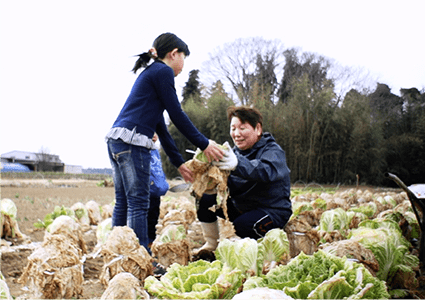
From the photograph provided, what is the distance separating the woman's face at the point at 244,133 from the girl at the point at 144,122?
16.6 inches

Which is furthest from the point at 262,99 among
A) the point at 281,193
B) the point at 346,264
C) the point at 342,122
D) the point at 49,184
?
the point at 346,264

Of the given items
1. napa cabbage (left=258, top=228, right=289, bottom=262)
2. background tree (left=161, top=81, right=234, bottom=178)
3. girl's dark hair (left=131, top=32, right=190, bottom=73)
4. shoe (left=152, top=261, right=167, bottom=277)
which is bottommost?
shoe (left=152, top=261, right=167, bottom=277)

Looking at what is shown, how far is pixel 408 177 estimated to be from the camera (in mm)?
11164

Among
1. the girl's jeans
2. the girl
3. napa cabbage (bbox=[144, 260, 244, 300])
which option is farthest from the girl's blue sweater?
napa cabbage (bbox=[144, 260, 244, 300])

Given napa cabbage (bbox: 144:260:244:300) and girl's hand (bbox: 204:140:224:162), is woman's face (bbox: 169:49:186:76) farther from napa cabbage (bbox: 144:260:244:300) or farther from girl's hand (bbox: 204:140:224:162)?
napa cabbage (bbox: 144:260:244:300)

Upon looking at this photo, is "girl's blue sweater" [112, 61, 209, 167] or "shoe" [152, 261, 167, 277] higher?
"girl's blue sweater" [112, 61, 209, 167]

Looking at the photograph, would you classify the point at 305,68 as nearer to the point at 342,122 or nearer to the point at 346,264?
the point at 342,122

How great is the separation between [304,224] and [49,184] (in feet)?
27.2

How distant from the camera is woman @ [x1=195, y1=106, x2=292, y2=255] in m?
2.05

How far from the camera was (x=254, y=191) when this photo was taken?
2182mm

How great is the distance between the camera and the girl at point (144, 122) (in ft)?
6.02

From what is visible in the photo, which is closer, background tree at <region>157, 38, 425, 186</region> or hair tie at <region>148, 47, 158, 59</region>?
hair tie at <region>148, 47, 158, 59</region>

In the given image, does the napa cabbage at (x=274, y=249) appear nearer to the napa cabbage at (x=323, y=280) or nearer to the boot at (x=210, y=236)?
the napa cabbage at (x=323, y=280)

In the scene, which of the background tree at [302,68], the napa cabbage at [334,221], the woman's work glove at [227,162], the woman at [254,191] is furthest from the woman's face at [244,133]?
the background tree at [302,68]
